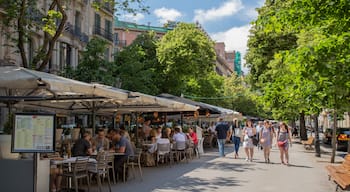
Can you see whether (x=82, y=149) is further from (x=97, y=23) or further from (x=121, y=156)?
(x=97, y=23)

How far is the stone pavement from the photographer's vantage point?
36.7 ft

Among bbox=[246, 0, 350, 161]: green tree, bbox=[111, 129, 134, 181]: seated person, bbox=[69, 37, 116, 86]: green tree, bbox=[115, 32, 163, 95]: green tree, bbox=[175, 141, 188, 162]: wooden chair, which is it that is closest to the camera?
bbox=[246, 0, 350, 161]: green tree

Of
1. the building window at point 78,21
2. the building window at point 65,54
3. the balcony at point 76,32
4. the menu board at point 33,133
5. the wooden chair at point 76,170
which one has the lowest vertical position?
the wooden chair at point 76,170

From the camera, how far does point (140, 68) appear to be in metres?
33.4

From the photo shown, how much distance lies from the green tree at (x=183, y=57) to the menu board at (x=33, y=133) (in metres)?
29.3

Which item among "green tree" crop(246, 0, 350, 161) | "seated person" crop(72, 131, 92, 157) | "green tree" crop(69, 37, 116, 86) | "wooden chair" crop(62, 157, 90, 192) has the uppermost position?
"green tree" crop(69, 37, 116, 86)

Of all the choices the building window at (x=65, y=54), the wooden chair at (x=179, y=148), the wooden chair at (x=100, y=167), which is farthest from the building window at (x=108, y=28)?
→ the wooden chair at (x=100, y=167)

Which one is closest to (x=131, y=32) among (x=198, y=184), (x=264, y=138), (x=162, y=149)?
(x=264, y=138)

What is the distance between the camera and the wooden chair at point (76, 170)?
9.60 m

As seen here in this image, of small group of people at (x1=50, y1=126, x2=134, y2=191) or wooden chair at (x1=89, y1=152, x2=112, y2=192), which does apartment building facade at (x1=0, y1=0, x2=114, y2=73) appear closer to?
small group of people at (x1=50, y1=126, x2=134, y2=191)

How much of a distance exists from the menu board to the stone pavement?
3089 mm

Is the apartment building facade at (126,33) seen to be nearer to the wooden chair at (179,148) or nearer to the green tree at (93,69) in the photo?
the green tree at (93,69)

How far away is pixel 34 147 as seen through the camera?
8219 millimetres

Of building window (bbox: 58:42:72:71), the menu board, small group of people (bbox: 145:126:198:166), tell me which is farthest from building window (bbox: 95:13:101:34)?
the menu board
